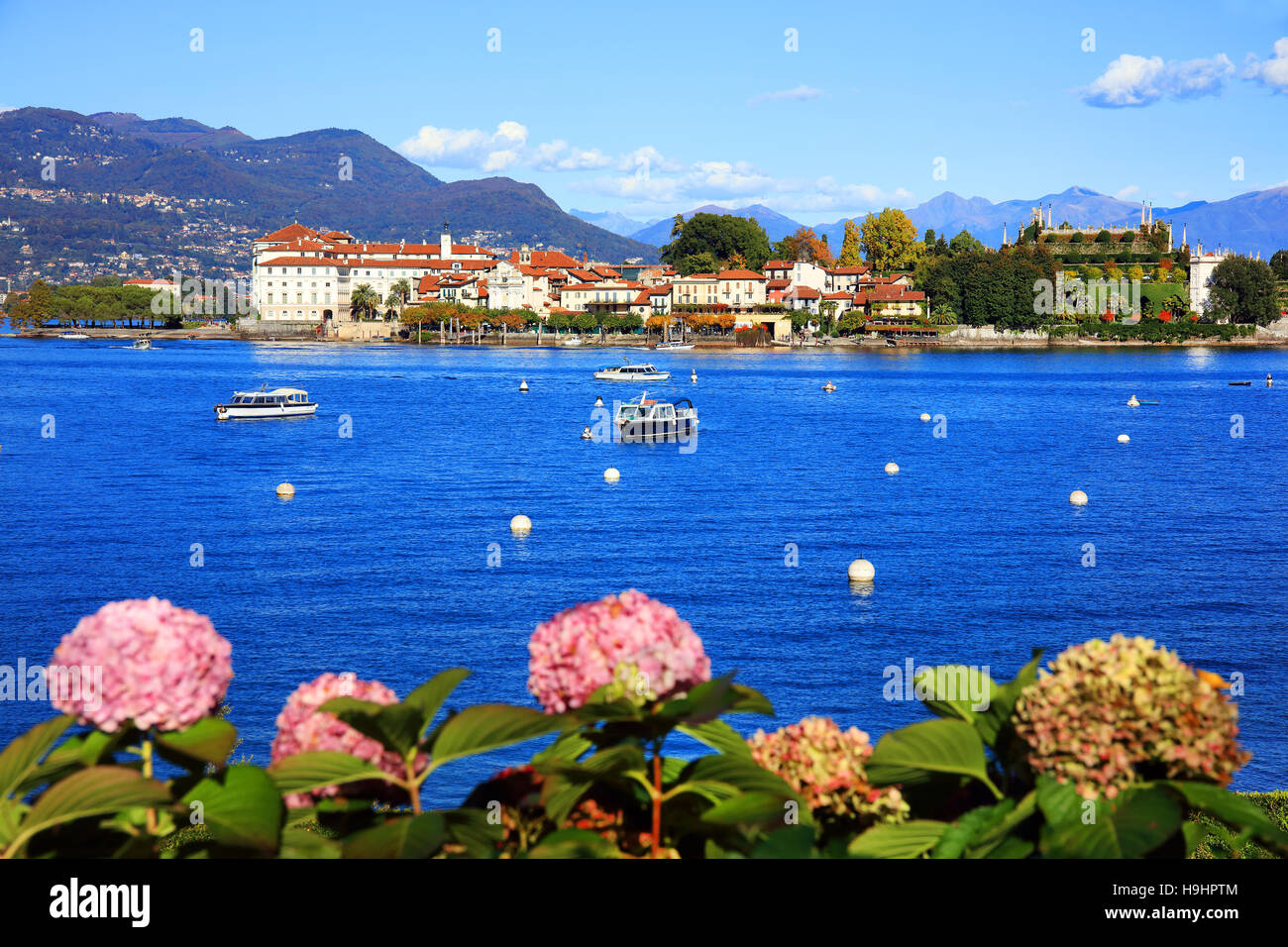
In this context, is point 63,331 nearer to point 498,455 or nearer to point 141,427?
point 141,427

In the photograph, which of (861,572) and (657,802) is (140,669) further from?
(861,572)

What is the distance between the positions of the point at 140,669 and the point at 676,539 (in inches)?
1126

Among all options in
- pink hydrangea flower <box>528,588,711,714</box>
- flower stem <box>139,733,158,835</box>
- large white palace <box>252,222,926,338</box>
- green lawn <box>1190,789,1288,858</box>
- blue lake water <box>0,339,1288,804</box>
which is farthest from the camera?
large white palace <box>252,222,926,338</box>

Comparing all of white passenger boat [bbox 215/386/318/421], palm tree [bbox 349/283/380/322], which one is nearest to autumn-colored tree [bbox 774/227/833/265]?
Result: palm tree [bbox 349/283/380/322]

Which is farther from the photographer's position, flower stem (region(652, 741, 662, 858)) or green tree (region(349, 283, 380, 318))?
green tree (region(349, 283, 380, 318))

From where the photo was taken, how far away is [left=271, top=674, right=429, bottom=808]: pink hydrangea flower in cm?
254

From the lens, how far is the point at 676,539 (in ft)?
102

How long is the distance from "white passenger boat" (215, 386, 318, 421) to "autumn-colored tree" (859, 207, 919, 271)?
122m

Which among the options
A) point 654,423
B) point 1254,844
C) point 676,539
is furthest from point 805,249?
point 1254,844

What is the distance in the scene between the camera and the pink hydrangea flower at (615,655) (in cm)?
251

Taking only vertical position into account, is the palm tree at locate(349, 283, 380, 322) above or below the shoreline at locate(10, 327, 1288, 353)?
above

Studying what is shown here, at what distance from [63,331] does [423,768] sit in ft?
659

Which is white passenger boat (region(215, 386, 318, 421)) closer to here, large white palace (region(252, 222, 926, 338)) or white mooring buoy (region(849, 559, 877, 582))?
white mooring buoy (region(849, 559, 877, 582))
